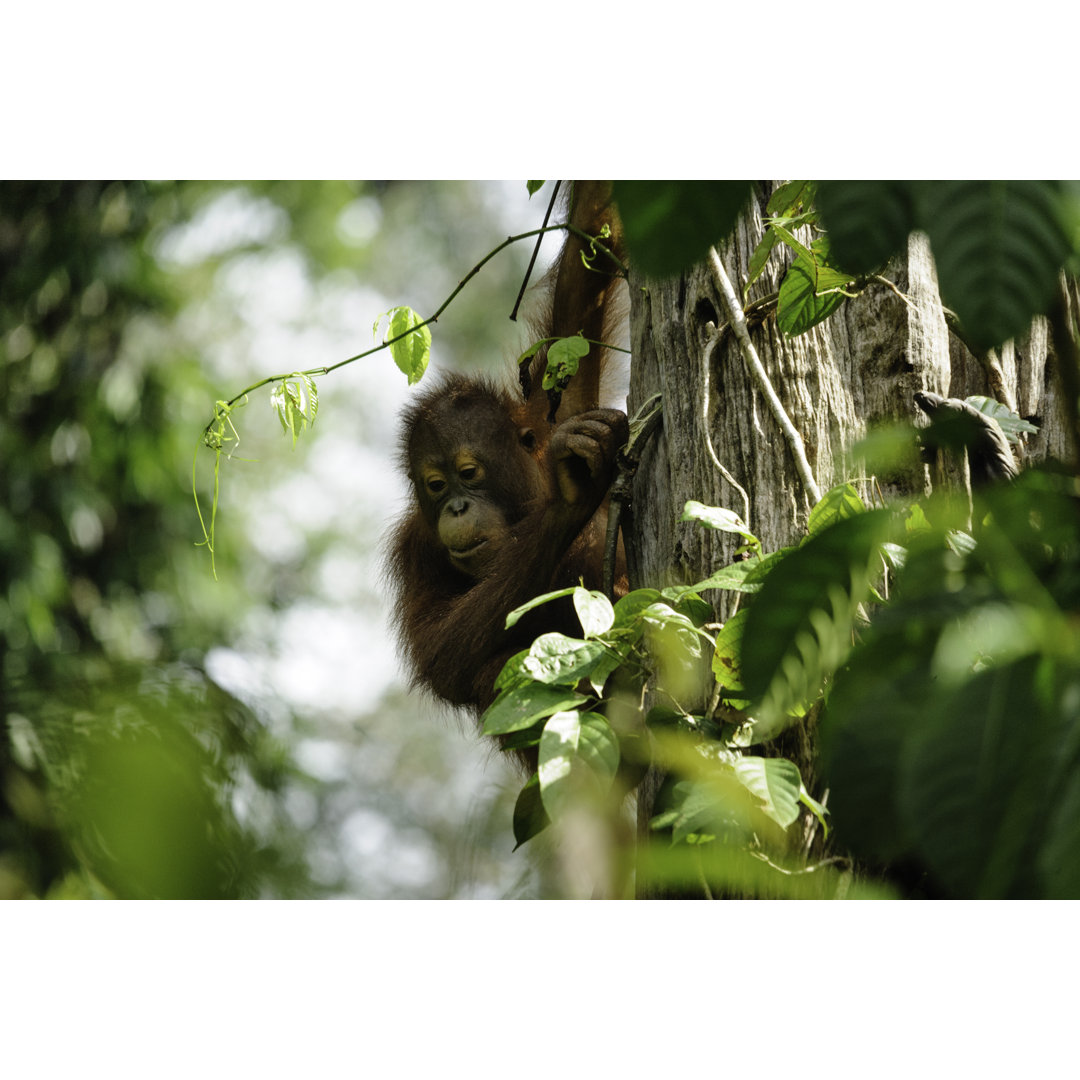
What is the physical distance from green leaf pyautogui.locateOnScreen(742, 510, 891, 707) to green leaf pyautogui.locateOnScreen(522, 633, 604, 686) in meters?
0.85

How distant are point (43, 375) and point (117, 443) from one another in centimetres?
42

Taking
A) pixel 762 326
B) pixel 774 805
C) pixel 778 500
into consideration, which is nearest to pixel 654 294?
pixel 762 326

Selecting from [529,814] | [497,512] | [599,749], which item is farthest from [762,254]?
[497,512]

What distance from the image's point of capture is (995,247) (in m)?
0.60

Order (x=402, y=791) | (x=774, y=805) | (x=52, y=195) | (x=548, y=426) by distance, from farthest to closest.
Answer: (x=402, y=791) → (x=52, y=195) → (x=548, y=426) → (x=774, y=805)

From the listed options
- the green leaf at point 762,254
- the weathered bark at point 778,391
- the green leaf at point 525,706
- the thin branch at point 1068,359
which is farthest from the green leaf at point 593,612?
the thin branch at point 1068,359

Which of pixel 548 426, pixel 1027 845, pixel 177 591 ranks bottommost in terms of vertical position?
pixel 177 591

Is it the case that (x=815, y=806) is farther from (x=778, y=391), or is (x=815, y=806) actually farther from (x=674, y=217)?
(x=674, y=217)

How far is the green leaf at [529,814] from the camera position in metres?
1.81

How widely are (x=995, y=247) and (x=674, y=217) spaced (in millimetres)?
174

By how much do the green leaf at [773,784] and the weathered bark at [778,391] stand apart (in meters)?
0.39

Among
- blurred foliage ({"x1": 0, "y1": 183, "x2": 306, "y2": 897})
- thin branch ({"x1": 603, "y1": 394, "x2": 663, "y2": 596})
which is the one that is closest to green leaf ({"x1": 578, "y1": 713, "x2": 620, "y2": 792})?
thin branch ({"x1": 603, "y1": 394, "x2": 663, "y2": 596})

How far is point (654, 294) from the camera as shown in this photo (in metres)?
A: 2.19

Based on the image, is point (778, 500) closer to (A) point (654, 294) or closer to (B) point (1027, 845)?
(A) point (654, 294)
